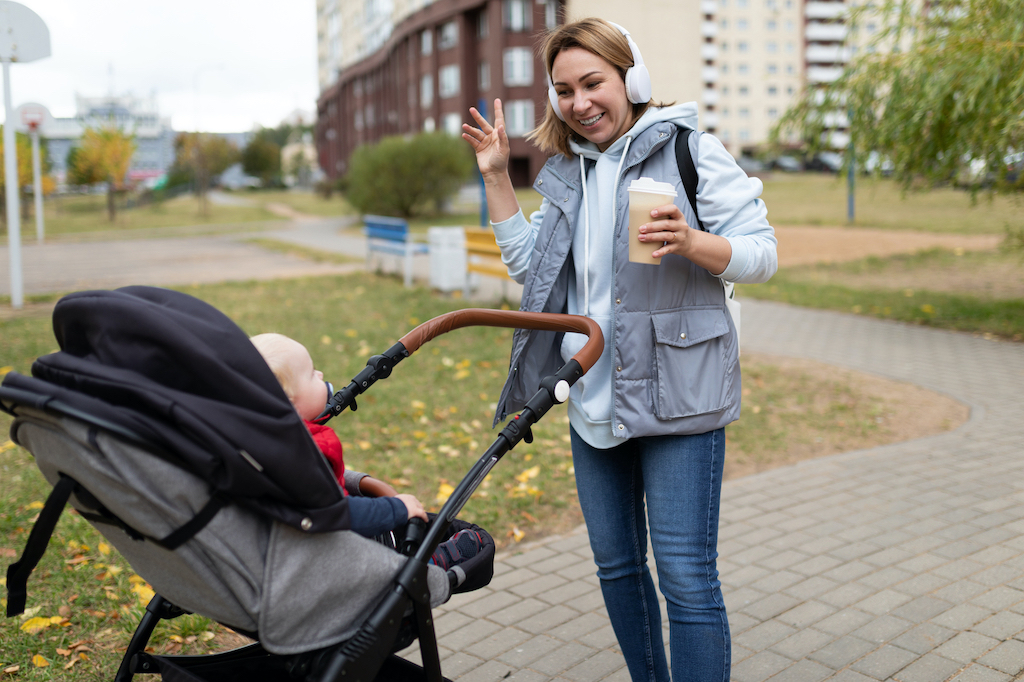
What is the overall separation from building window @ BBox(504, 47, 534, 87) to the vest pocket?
44.0m

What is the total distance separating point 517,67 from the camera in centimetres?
4456

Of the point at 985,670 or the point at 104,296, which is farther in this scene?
the point at 985,670

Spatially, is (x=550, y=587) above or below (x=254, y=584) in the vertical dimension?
below

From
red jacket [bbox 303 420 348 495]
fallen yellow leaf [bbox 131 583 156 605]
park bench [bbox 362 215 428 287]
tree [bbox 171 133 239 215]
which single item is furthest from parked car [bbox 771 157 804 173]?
red jacket [bbox 303 420 348 495]

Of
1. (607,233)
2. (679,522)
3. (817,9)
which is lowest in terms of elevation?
(679,522)

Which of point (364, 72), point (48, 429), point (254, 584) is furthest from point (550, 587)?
point (364, 72)

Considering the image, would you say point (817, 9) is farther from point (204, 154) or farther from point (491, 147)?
point (491, 147)

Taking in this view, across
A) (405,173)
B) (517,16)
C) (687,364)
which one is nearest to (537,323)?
(687,364)

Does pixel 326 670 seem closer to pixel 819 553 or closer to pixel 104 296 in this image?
pixel 104 296

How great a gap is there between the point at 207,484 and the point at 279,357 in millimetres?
411

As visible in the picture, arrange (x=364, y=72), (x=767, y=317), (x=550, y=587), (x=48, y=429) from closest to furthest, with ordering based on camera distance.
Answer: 1. (x=48, y=429)
2. (x=550, y=587)
3. (x=767, y=317)
4. (x=364, y=72)

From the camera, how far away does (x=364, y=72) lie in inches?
2672

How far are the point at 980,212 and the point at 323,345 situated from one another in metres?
22.2

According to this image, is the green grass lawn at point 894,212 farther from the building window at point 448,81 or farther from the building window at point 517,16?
the building window at point 448,81
